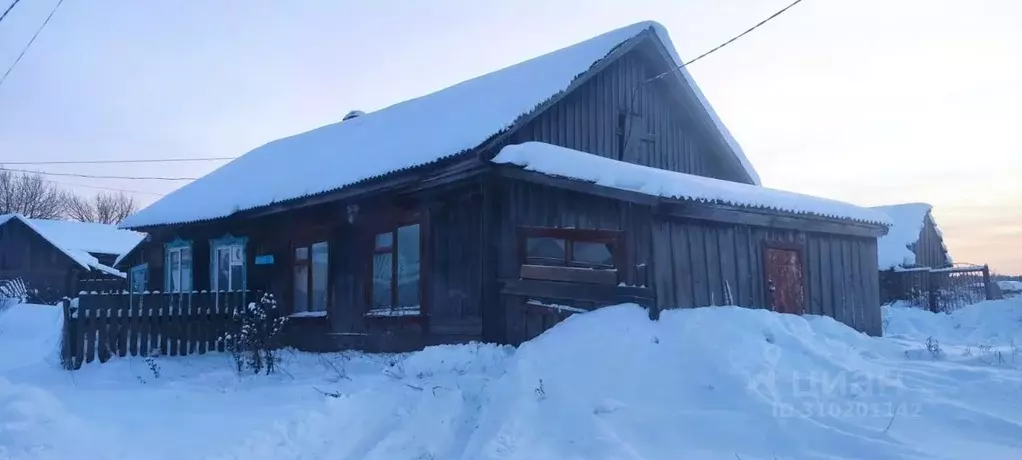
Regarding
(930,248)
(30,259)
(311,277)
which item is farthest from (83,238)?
(930,248)

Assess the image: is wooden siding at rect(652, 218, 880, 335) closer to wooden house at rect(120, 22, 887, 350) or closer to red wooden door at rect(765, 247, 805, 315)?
wooden house at rect(120, 22, 887, 350)

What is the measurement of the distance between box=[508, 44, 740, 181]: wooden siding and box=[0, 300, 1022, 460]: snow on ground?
4.55 metres

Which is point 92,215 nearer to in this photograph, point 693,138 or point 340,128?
point 340,128

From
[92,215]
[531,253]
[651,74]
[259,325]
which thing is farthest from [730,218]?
Answer: [92,215]

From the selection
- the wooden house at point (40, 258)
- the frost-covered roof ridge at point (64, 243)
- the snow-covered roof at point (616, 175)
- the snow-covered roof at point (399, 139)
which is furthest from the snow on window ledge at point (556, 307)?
the wooden house at point (40, 258)

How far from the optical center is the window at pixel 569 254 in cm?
959

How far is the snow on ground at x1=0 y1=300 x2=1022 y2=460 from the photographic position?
19.7ft

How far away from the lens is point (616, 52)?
1311 cm

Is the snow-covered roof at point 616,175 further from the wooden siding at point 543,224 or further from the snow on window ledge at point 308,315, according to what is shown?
the snow on window ledge at point 308,315

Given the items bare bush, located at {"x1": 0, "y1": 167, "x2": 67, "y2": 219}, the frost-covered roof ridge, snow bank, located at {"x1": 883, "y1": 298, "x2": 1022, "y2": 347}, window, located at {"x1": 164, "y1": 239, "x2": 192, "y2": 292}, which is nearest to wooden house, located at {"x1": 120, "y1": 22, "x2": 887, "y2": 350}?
window, located at {"x1": 164, "y1": 239, "x2": 192, "y2": 292}

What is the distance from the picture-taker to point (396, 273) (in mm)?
12328

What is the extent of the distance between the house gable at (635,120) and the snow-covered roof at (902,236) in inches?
800

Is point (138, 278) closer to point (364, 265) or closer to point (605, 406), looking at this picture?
point (364, 265)

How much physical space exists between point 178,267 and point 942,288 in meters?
24.4
